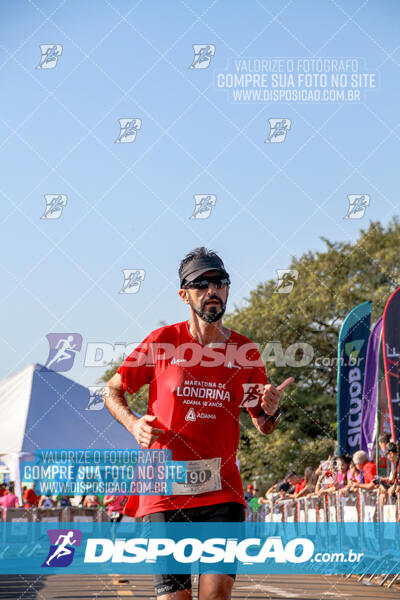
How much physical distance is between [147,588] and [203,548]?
7383 mm

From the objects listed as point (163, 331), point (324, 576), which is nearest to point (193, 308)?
point (163, 331)

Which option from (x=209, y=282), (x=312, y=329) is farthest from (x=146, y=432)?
(x=312, y=329)

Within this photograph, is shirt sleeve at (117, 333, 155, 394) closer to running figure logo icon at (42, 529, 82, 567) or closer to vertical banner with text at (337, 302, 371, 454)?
running figure logo icon at (42, 529, 82, 567)

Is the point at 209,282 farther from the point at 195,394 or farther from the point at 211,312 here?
the point at 195,394

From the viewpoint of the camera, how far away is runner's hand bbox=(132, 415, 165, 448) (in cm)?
451

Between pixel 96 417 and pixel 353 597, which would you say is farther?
pixel 96 417

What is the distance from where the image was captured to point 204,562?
4.79 m

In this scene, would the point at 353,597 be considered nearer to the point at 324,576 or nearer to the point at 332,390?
the point at 324,576

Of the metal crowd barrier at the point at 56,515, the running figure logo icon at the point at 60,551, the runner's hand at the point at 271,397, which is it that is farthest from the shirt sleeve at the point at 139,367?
the metal crowd barrier at the point at 56,515

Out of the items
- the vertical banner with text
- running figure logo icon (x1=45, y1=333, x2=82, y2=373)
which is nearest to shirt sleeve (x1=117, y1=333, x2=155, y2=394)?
running figure logo icon (x1=45, y1=333, x2=82, y2=373)

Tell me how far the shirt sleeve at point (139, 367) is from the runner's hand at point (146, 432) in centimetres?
34

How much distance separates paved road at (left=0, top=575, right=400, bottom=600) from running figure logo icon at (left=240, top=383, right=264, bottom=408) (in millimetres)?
5534

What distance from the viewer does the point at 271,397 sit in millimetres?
4785

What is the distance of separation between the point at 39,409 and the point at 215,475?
66.6 ft
